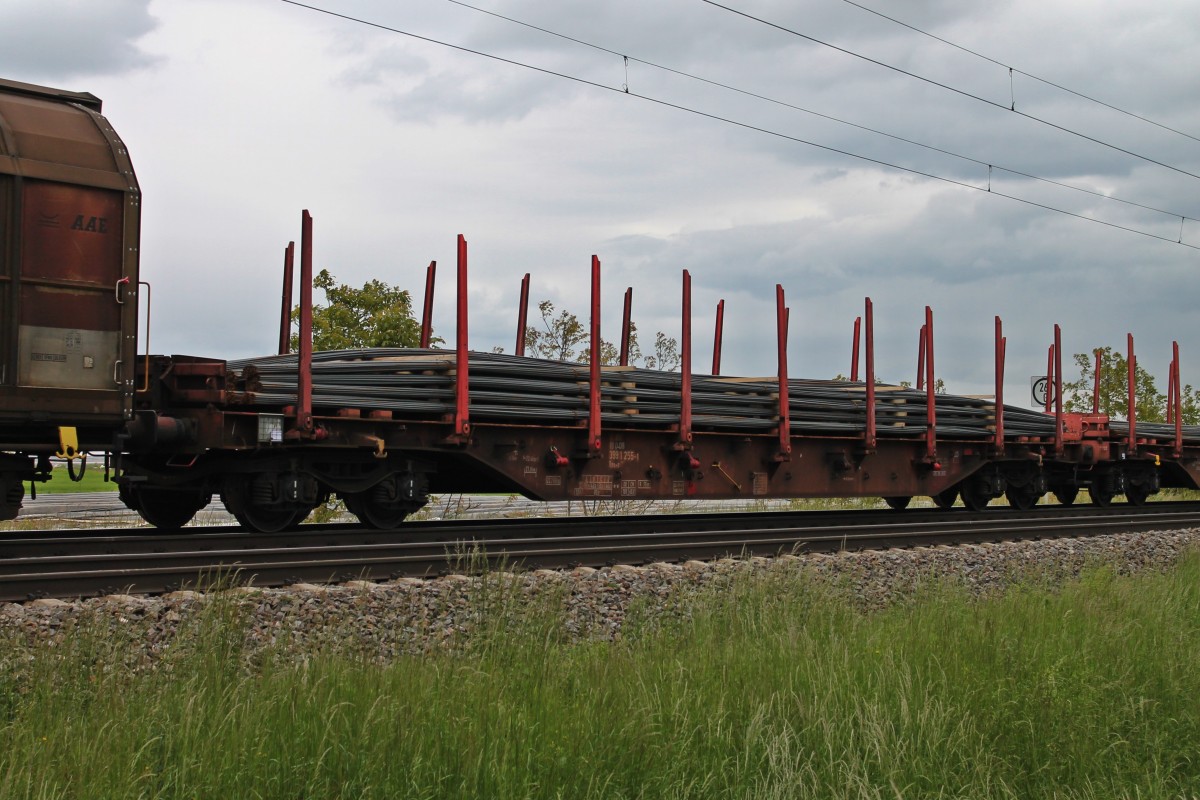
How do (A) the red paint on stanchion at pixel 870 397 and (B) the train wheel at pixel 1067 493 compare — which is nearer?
(A) the red paint on stanchion at pixel 870 397

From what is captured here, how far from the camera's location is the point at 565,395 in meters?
13.8

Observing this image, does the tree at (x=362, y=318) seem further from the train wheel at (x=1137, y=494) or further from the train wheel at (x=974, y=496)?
the train wheel at (x=1137, y=494)

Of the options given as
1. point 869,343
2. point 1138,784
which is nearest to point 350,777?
point 1138,784

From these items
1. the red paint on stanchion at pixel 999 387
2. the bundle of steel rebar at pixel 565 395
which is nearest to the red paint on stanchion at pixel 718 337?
the bundle of steel rebar at pixel 565 395

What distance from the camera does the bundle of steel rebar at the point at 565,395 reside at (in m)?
11.8

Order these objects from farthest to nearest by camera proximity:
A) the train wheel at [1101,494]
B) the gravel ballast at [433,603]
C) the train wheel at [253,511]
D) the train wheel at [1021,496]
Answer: the train wheel at [1101,494] → the train wheel at [1021,496] → the train wheel at [253,511] → the gravel ballast at [433,603]

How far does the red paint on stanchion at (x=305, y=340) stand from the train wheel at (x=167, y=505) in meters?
2.32

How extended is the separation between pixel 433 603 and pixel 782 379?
9018 millimetres

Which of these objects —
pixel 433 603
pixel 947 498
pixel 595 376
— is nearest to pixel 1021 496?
pixel 947 498

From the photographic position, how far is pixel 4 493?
9094mm

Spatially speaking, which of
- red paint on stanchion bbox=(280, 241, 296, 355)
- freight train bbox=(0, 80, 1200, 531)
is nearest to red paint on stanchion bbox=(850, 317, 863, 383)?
freight train bbox=(0, 80, 1200, 531)

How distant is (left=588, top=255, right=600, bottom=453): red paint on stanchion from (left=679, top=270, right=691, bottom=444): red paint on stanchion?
1.40 meters

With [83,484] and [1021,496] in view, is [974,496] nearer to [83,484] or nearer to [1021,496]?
[1021,496]

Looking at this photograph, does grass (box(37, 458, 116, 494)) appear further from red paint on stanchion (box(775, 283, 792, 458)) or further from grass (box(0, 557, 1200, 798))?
grass (box(0, 557, 1200, 798))
